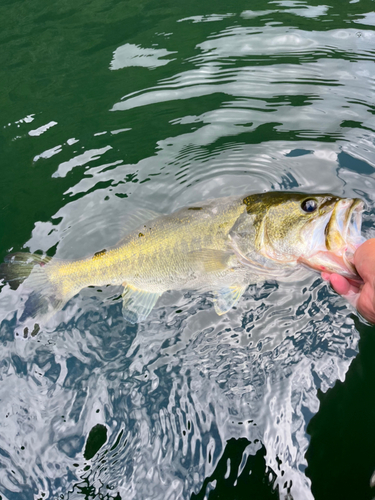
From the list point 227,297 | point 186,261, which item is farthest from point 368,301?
point 186,261

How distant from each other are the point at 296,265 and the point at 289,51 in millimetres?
4204

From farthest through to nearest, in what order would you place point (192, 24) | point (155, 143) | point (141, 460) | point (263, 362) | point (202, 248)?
point (192, 24), point (155, 143), point (202, 248), point (263, 362), point (141, 460)

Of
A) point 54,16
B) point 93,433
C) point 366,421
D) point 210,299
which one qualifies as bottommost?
point 366,421

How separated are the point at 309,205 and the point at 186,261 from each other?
3.90ft

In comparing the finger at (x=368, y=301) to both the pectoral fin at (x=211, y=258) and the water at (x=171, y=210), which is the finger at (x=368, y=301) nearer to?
the water at (x=171, y=210)

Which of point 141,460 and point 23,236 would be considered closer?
point 141,460

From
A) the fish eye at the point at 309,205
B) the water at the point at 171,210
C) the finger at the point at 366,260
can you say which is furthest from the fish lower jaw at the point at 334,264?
the water at the point at 171,210

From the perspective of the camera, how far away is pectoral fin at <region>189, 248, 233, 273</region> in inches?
147

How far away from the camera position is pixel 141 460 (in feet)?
10.4

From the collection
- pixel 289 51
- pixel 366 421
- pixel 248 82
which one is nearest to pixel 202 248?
pixel 366 421

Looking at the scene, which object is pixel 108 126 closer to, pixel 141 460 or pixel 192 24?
pixel 192 24

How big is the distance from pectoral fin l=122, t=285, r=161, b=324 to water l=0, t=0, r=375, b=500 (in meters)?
0.14

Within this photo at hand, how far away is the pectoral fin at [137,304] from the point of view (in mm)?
3855

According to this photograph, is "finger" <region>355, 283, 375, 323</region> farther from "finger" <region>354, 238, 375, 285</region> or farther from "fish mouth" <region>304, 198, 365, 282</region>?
"fish mouth" <region>304, 198, 365, 282</region>
